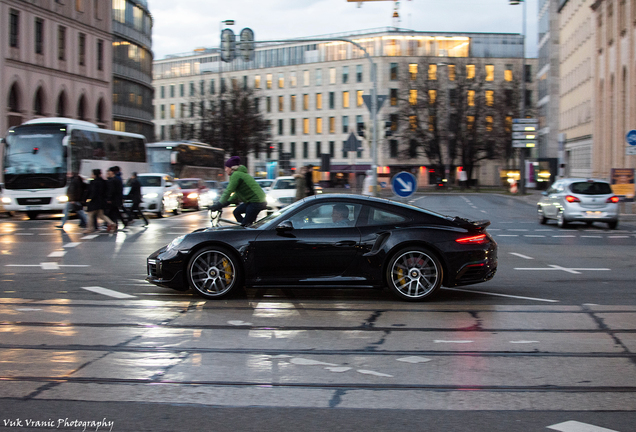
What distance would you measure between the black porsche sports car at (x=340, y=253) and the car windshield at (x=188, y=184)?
28186mm

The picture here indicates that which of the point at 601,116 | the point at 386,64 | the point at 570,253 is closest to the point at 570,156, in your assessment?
the point at 601,116

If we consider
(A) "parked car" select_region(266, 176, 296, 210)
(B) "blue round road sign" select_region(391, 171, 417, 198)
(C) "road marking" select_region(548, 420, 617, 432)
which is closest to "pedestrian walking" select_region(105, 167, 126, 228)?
(B) "blue round road sign" select_region(391, 171, 417, 198)

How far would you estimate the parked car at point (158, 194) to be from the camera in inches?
1181

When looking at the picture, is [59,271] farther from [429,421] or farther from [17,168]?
[17,168]

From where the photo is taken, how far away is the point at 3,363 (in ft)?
19.8

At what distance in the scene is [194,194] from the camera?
36.5 m

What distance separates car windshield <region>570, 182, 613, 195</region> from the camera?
76.8 ft

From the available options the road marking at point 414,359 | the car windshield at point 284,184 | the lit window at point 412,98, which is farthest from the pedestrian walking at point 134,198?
the lit window at point 412,98

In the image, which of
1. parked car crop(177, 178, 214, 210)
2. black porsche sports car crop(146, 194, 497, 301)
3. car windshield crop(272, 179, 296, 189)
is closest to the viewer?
black porsche sports car crop(146, 194, 497, 301)

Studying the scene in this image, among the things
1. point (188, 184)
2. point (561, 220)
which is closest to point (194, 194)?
point (188, 184)

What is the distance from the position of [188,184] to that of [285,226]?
94.7ft

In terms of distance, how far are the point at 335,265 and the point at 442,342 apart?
2277 mm

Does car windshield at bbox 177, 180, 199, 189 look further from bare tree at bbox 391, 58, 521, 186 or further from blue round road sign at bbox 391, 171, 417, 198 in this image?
bare tree at bbox 391, 58, 521, 186

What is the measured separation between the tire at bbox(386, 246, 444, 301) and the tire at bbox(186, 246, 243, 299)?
1.74 meters
